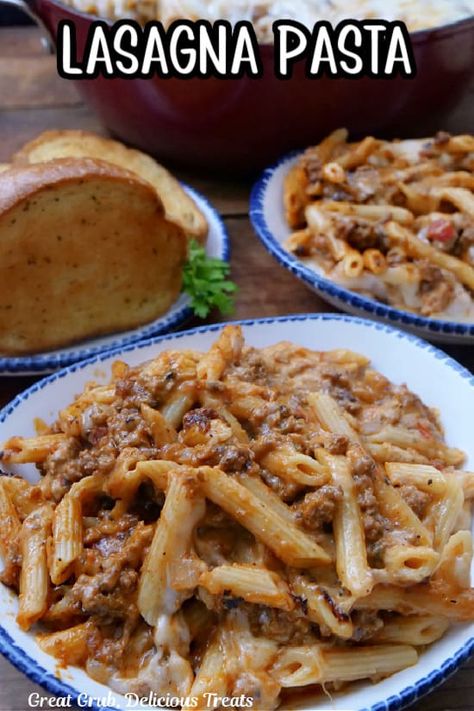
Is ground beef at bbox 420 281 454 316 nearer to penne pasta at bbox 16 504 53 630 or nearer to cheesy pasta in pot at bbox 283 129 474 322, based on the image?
cheesy pasta in pot at bbox 283 129 474 322

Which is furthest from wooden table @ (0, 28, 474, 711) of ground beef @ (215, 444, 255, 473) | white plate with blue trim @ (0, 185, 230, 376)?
ground beef @ (215, 444, 255, 473)

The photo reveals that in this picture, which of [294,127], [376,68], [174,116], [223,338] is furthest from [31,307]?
[376,68]

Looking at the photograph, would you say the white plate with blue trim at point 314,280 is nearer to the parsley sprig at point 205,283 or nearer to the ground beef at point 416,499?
the parsley sprig at point 205,283

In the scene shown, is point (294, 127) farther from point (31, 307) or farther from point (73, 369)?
point (73, 369)

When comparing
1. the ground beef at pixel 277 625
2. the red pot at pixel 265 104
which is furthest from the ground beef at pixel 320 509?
the red pot at pixel 265 104

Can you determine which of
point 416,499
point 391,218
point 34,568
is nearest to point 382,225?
point 391,218

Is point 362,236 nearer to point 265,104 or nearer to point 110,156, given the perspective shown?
point 265,104
